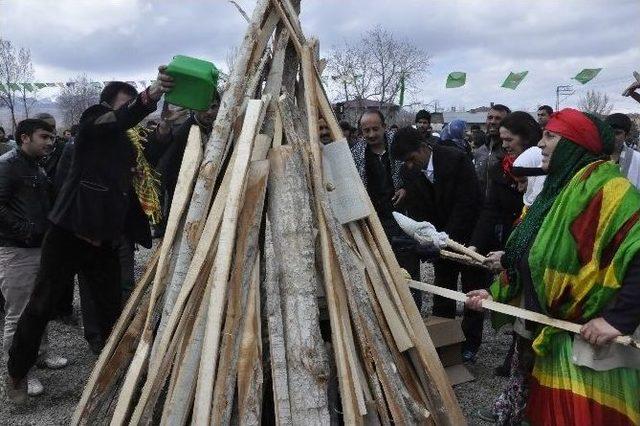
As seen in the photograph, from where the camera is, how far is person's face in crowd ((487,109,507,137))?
6375mm

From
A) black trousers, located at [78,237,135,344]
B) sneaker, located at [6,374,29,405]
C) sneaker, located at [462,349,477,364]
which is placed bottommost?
sneaker, located at [462,349,477,364]

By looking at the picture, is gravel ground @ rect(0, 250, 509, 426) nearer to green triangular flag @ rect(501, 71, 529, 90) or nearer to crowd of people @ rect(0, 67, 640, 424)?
crowd of people @ rect(0, 67, 640, 424)

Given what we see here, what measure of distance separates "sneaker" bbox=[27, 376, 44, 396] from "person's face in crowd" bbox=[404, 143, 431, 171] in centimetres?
334

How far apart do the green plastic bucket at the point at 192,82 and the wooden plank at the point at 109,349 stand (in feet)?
2.62

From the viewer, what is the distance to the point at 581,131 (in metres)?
2.54

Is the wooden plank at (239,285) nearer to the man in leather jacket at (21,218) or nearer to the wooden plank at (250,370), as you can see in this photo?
the wooden plank at (250,370)

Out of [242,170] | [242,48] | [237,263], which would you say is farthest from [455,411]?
[242,48]

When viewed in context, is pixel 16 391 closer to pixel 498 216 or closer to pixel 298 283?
pixel 298 283

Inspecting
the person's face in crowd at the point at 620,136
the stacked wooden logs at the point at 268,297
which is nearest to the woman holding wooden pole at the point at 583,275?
the stacked wooden logs at the point at 268,297

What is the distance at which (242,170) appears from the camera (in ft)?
7.93

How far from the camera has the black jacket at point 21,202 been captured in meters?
4.42

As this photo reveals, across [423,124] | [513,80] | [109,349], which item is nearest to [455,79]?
[513,80]

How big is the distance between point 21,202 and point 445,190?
3.48 meters

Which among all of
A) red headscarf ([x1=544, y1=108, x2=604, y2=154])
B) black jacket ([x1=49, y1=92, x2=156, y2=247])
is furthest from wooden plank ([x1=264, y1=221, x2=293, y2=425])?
black jacket ([x1=49, y1=92, x2=156, y2=247])
